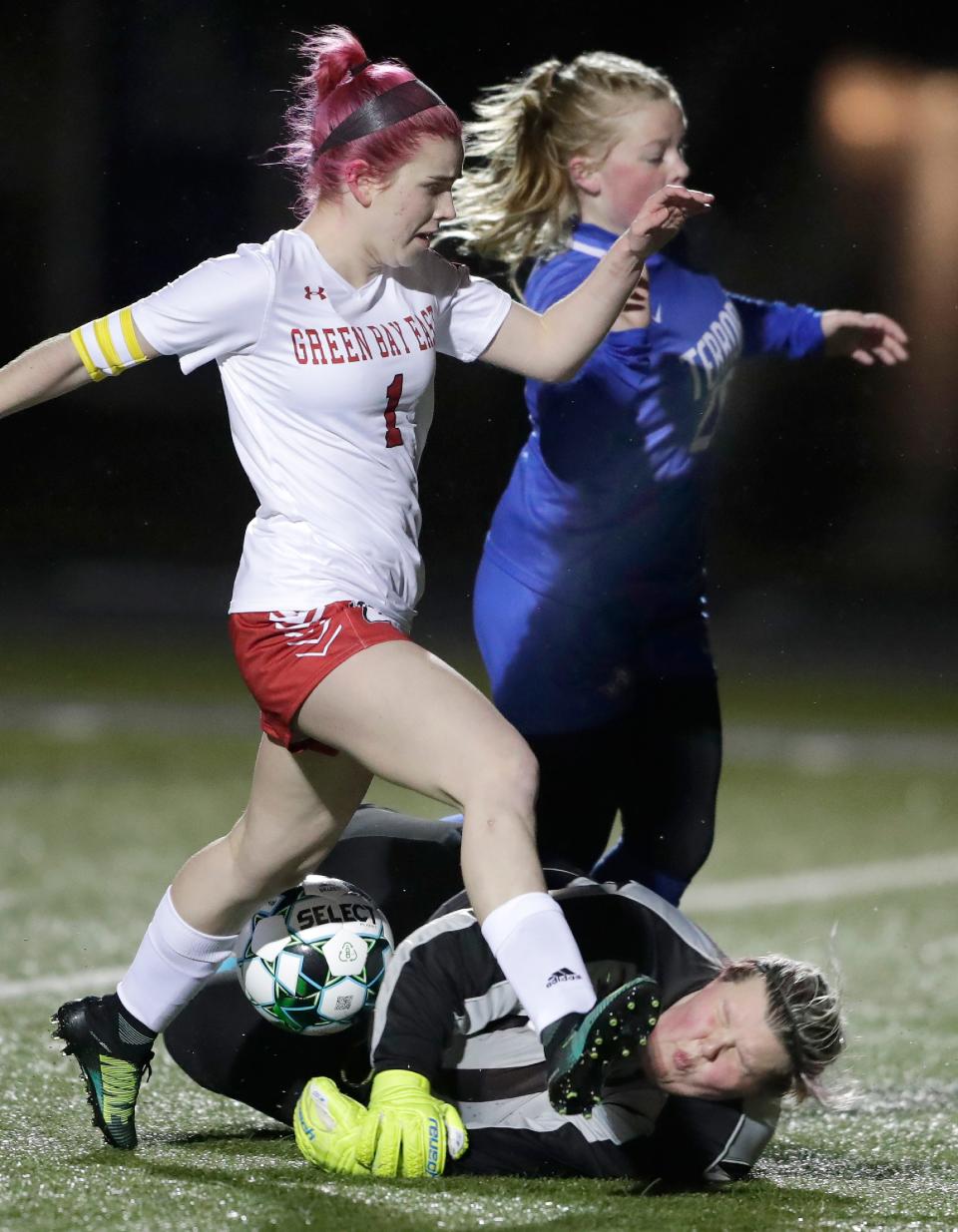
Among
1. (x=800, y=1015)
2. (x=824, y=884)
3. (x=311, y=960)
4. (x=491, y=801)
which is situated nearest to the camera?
(x=491, y=801)

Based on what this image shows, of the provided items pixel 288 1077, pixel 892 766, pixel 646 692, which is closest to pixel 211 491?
pixel 646 692

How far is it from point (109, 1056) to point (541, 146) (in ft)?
7.00

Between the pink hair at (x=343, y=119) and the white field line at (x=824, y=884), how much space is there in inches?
142

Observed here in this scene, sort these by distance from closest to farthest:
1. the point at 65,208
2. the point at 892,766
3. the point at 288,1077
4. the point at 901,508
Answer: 1. the point at 288,1077
2. the point at 65,208
3. the point at 892,766
4. the point at 901,508

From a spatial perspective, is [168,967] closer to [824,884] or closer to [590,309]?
[590,309]

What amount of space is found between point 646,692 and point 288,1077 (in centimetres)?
116

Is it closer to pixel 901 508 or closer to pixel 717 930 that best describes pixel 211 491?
pixel 717 930

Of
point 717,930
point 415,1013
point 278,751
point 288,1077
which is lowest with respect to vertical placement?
point 717,930

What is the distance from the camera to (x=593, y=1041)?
8.49ft

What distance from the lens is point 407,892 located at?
3.70 m

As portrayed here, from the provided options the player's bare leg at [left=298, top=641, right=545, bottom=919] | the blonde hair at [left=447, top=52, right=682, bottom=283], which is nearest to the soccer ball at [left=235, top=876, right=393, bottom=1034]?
the player's bare leg at [left=298, top=641, right=545, bottom=919]

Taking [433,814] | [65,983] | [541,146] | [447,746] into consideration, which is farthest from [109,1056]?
[433,814]

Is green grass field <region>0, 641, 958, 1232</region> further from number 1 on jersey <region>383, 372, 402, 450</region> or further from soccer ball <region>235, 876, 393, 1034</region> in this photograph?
number 1 on jersey <region>383, 372, 402, 450</region>

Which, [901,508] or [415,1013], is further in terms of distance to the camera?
[901,508]
